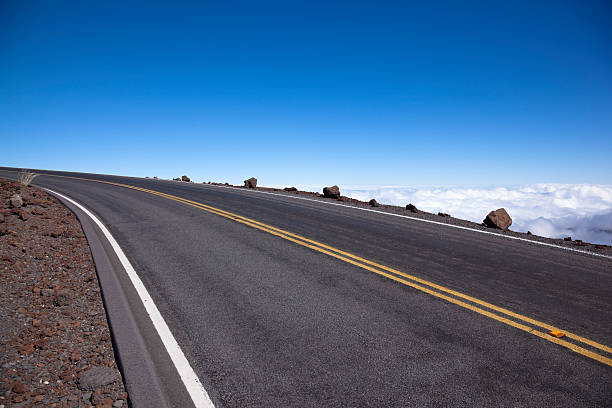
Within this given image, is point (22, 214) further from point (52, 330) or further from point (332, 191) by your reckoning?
point (332, 191)

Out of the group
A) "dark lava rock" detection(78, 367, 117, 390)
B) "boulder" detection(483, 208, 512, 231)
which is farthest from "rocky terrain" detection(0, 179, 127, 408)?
"boulder" detection(483, 208, 512, 231)

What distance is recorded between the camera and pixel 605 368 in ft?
8.94

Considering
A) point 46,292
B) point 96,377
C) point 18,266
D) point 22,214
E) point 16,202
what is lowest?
point 96,377

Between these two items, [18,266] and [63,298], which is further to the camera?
[18,266]

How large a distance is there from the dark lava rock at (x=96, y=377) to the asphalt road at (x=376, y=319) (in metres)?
0.66

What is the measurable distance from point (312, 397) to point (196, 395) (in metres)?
0.97

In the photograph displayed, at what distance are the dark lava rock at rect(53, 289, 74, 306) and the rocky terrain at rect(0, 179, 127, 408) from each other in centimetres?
1

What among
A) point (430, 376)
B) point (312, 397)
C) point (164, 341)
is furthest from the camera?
point (164, 341)

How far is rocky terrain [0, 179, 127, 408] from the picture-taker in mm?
2613

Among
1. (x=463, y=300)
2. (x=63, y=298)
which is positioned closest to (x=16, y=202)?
(x=63, y=298)

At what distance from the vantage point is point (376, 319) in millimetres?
3623


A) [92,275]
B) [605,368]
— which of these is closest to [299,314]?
[605,368]

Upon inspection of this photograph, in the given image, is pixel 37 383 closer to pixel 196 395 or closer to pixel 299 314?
pixel 196 395

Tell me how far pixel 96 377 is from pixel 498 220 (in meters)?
9.98
